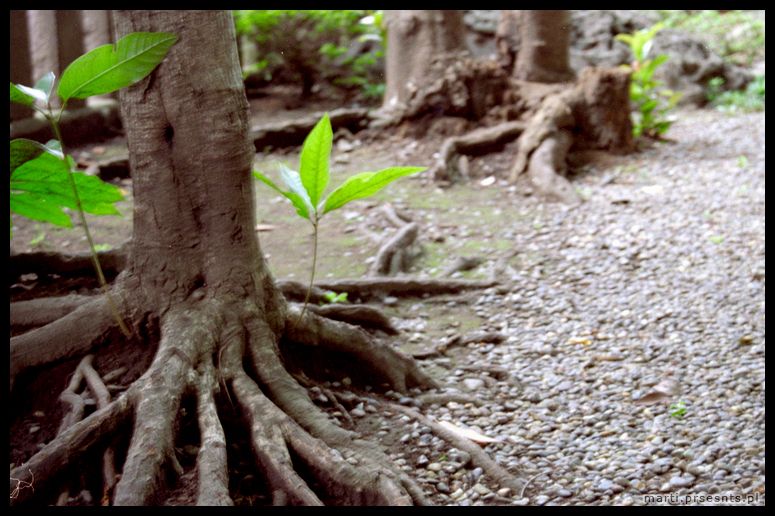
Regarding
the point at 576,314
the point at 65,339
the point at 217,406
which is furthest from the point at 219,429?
the point at 576,314

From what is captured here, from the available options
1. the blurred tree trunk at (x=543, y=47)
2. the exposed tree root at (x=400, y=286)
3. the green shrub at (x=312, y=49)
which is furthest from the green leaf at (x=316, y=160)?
the green shrub at (x=312, y=49)

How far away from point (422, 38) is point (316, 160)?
210 inches

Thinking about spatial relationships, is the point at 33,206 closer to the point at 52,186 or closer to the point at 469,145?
the point at 52,186

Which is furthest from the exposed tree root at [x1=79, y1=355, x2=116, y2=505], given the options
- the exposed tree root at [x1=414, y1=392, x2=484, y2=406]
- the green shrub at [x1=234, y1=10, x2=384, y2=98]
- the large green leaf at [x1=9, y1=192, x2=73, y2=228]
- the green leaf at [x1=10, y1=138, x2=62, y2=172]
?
the green shrub at [x1=234, y1=10, x2=384, y2=98]

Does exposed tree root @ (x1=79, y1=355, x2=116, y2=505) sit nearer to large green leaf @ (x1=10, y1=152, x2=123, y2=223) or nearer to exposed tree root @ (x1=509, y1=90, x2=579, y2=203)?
large green leaf @ (x1=10, y1=152, x2=123, y2=223)

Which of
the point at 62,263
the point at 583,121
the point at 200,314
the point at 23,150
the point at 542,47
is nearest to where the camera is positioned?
the point at 23,150

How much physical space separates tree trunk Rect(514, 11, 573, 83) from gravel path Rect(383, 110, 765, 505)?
2049mm

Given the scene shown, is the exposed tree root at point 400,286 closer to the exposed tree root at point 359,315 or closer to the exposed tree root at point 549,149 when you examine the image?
the exposed tree root at point 359,315

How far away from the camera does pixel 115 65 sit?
2656mm

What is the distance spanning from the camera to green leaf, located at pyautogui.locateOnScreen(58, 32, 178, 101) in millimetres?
2613

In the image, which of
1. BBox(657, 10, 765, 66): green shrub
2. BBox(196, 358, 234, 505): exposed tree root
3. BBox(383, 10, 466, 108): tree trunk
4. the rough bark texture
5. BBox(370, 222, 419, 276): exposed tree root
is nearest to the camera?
BBox(196, 358, 234, 505): exposed tree root

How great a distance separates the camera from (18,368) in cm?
312
